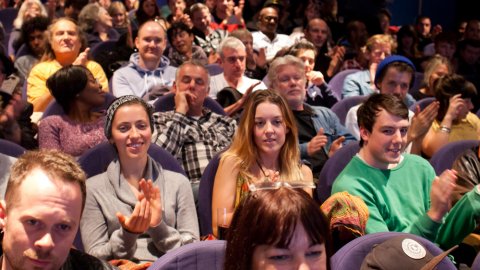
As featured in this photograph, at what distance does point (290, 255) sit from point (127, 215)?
1.53 meters

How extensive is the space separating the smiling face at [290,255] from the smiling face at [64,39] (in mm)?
4142

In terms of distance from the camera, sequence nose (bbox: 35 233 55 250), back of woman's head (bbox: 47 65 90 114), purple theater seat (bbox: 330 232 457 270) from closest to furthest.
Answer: nose (bbox: 35 233 55 250), purple theater seat (bbox: 330 232 457 270), back of woman's head (bbox: 47 65 90 114)

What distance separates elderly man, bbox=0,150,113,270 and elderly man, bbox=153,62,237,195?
2.04 metres

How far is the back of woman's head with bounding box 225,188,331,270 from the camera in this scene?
161 centimetres

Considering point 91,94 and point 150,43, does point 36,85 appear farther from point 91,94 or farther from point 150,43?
point 91,94

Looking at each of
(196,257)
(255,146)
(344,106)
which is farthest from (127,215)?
(344,106)

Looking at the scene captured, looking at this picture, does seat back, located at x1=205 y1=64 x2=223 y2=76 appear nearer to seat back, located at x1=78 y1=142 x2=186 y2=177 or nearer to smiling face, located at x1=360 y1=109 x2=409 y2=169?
seat back, located at x1=78 y1=142 x2=186 y2=177

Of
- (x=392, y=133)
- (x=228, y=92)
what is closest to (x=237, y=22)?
(x=228, y=92)

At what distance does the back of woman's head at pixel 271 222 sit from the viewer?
161 cm

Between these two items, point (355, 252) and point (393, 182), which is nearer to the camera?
point (355, 252)

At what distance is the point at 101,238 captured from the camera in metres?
2.96

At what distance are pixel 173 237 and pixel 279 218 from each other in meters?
1.44

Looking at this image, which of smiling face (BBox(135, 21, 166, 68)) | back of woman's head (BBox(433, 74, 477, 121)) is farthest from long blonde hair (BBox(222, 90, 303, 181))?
smiling face (BBox(135, 21, 166, 68))

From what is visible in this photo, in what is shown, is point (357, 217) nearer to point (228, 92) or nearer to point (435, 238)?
point (435, 238)
